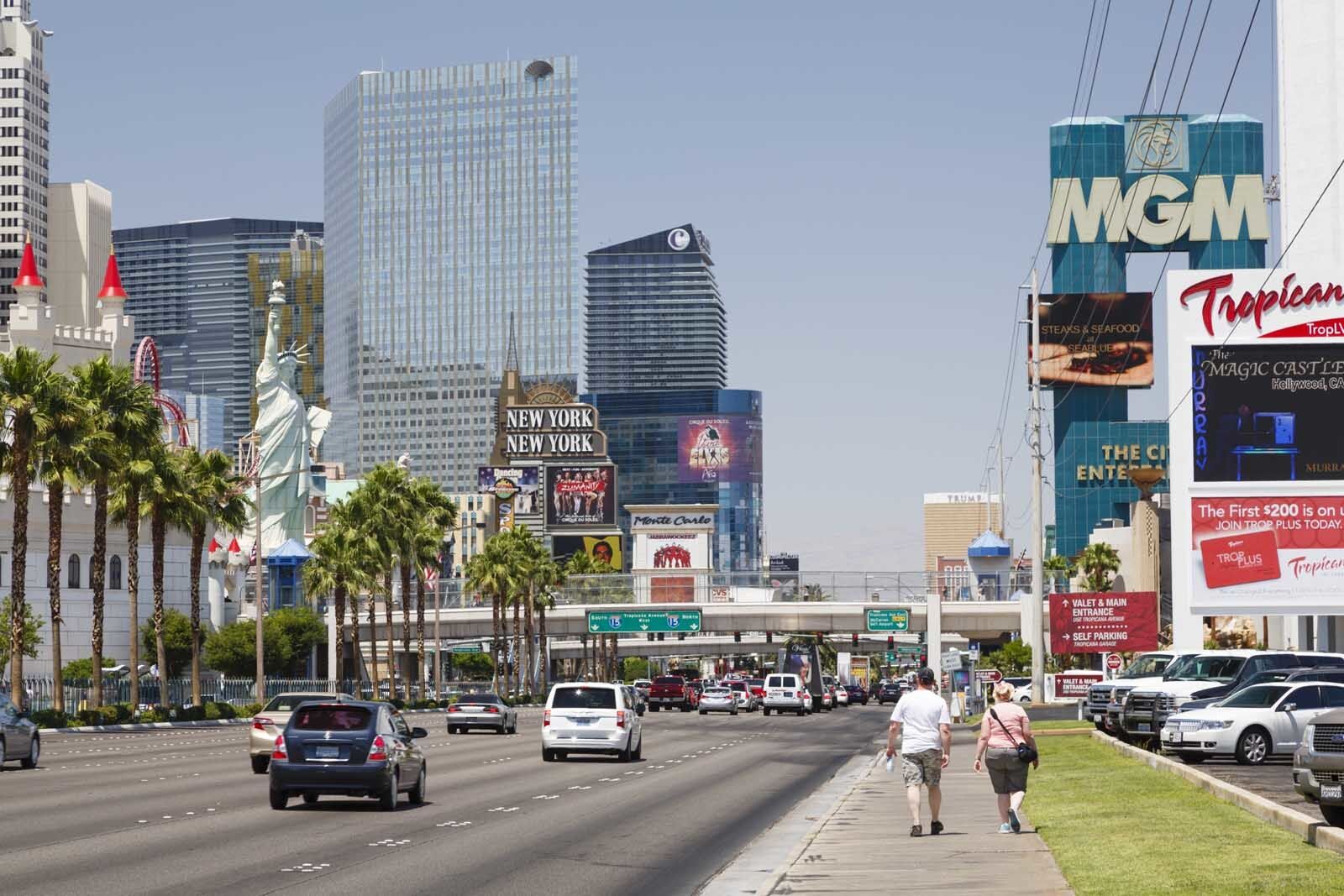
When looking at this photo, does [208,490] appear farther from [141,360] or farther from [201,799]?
[141,360]

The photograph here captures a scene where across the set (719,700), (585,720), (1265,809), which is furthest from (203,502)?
(1265,809)

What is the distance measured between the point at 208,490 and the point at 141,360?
290ft

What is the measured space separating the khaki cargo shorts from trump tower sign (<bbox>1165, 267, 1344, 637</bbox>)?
40.5 metres

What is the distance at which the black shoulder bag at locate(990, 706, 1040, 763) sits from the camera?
21.2 metres

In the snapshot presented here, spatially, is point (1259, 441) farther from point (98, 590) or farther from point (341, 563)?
point (341, 563)

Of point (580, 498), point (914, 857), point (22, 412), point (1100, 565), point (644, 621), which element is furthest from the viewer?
point (580, 498)

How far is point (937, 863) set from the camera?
1880 centimetres

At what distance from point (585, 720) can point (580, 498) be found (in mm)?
155416

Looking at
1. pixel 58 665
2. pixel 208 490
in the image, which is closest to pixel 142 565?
pixel 208 490

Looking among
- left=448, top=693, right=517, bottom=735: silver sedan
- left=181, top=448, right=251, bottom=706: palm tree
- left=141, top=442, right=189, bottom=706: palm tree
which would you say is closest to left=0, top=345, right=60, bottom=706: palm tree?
left=141, top=442, right=189, bottom=706: palm tree

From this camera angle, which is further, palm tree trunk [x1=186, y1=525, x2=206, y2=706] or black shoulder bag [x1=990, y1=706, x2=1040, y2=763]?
palm tree trunk [x1=186, y1=525, x2=206, y2=706]

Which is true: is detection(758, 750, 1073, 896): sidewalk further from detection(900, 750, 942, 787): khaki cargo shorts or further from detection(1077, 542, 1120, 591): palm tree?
detection(1077, 542, 1120, 591): palm tree

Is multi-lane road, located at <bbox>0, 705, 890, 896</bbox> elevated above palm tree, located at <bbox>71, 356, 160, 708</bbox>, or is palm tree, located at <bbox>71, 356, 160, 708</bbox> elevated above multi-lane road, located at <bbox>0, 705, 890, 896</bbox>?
palm tree, located at <bbox>71, 356, 160, 708</bbox>

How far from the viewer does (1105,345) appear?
17488 centimetres
